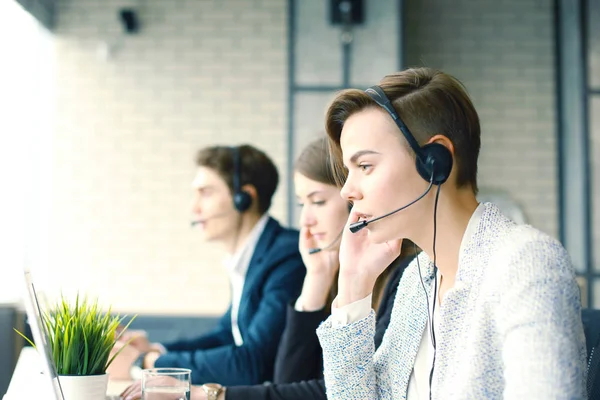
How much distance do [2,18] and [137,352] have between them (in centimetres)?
277

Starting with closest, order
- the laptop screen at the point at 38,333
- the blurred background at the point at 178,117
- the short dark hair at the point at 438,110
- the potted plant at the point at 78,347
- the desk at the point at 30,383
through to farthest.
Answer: the laptop screen at the point at 38,333 < the short dark hair at the point at 438,110 < the potted plant at the point at 78,347 < the desk at the point at 30,383 < the blurred background at the point at 178,117

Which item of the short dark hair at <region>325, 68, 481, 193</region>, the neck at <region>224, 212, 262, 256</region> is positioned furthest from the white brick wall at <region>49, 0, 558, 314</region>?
the short dark hair at <region>325, 68, 481, 193</region>

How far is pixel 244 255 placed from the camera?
2.93 m

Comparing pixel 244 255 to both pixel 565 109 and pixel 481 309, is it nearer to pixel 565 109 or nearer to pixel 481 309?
pixel 481 309

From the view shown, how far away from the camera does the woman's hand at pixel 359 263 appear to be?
5.32ft

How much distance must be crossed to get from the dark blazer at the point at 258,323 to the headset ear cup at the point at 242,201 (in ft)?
0.36

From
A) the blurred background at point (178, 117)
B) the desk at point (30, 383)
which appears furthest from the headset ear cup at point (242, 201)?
the blurred background at point (178, 117)

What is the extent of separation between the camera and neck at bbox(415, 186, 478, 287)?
144 cm

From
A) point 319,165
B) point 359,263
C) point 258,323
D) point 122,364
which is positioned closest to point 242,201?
point 258,323

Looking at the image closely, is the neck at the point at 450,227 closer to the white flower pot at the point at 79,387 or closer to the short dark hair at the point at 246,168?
the white flower pot at the point at 79,387

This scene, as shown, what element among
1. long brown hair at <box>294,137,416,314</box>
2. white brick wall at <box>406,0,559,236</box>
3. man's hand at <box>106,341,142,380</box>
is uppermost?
white brick wall at <box>406,0,559,236</box>

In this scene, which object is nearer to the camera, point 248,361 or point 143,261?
point 248,361

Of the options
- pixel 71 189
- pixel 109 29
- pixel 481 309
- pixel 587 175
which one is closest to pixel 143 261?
pixel 71 189

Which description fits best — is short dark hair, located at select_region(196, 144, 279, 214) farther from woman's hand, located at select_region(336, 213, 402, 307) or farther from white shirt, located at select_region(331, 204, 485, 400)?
white shirt, located at select_region(331, 204, 485, 400)
